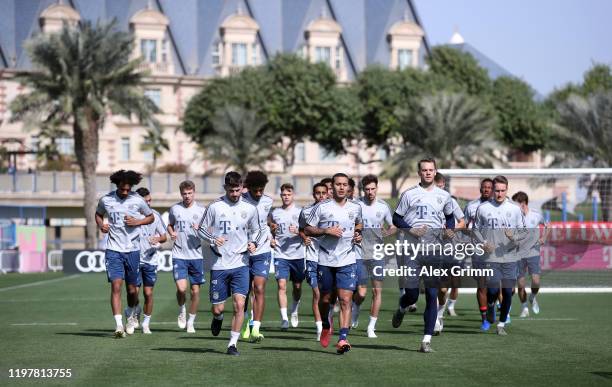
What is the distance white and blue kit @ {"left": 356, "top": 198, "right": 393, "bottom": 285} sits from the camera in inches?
669

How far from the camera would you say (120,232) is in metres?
16.6

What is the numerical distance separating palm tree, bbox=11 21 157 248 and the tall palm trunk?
42cm

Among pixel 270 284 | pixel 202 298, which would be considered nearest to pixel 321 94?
pixel 270 284

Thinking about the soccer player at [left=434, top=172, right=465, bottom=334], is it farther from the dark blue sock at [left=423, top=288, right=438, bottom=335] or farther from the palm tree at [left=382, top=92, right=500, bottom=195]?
the palm tree at [left=382, top=92, right=500, bottom=195]

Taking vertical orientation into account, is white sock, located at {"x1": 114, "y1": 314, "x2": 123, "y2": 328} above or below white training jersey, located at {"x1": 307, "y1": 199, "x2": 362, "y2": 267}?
below

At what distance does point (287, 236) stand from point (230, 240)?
4.35 m

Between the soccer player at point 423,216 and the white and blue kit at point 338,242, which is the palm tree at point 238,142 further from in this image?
the white and blue kit at point 338,242

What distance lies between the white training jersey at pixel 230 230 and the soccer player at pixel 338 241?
704 mm

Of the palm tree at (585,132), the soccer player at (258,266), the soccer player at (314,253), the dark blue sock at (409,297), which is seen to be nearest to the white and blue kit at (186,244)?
the soccer player at (314,253)

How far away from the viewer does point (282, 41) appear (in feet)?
317

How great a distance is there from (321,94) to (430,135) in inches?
524

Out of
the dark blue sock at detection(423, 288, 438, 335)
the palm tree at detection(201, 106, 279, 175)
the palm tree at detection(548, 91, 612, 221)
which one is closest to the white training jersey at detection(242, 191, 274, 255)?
the dark blue sock at detection(423, 288, 438, 335)

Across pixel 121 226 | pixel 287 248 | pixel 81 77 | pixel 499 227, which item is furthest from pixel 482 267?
pixel 81 77

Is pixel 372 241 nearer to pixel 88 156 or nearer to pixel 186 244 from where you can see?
pixel 186 244
